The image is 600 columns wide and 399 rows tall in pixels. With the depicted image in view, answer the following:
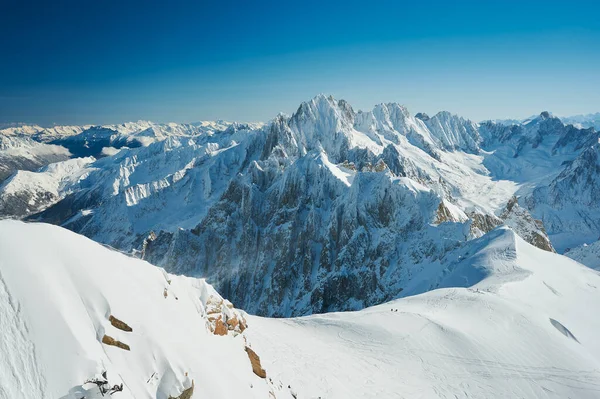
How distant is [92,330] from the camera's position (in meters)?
10.2

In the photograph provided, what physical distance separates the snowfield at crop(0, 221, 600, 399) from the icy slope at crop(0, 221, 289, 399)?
35 mm

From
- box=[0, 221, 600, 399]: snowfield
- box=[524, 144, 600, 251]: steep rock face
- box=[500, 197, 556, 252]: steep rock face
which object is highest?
box=[0, 221, 600, 399]: snowfield

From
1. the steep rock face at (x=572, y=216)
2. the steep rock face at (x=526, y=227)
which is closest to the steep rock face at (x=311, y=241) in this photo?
the steep rock face at (x=526, y=227)

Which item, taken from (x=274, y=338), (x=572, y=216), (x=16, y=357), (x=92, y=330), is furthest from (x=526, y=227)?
(x=572, y=216)

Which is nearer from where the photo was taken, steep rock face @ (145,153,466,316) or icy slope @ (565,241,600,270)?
steep rock face @ (145,153,466,316)

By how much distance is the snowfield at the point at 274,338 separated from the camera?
361 inches

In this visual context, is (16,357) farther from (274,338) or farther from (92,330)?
(274,338)

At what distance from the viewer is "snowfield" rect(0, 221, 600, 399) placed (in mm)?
9172

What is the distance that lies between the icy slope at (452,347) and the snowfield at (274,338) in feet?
0.33

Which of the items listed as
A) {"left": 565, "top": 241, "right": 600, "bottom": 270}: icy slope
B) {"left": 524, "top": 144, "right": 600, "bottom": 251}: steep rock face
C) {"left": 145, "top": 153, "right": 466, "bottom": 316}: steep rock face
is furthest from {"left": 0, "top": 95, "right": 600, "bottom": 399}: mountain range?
{"left": 524, "top": 144, "right": 600, "bottom": 251}: steep rock face

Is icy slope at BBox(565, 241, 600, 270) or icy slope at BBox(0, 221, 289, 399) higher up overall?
icy slope at BBox(0, 221, 289, 399)

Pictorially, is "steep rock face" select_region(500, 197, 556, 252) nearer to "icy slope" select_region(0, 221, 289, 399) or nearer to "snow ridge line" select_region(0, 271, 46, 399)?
"icy slope" select_region(0, 221, 289, 399)

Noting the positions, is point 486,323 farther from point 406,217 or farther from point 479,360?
point 406,217

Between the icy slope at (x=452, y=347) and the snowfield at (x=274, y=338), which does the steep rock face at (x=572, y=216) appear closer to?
the icy slope at (x=452, y=347)
